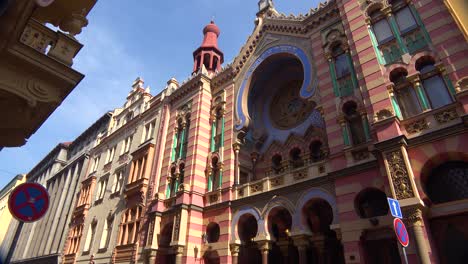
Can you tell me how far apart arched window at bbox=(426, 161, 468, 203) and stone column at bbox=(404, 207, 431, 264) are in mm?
1525

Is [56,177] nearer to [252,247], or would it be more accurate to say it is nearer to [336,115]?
[252,247]

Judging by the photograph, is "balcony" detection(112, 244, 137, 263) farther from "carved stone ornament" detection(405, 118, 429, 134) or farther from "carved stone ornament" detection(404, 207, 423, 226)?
"carved stone ornament" detection(405, 118, 429, 134)

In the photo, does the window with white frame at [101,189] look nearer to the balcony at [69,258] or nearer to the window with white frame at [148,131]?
the balcony at [69,258]

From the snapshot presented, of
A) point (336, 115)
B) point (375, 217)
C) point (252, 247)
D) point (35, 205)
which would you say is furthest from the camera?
point (252, 247)

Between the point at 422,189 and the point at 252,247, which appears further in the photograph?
the point at 252,247

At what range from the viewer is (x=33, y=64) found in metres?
7.66

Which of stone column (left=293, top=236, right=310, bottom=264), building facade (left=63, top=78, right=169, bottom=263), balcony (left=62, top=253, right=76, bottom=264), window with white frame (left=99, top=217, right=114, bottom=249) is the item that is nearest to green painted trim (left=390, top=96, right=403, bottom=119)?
stone column (left=293, top=236, right=310, bottom=264)

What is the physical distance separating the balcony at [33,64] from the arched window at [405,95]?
12.2 metres

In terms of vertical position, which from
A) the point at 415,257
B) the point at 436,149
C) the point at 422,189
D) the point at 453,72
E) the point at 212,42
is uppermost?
the point at 212,42

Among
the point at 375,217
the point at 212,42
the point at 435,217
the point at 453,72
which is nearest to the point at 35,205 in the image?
the point at 375,217

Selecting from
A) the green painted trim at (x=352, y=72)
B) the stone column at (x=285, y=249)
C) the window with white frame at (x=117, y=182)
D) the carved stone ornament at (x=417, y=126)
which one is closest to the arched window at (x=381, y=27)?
the green painted trim at (x=352, y=72)

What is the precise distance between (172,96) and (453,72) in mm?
20151

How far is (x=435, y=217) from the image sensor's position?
10422 millimetres

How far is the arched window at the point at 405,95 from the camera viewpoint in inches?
486
